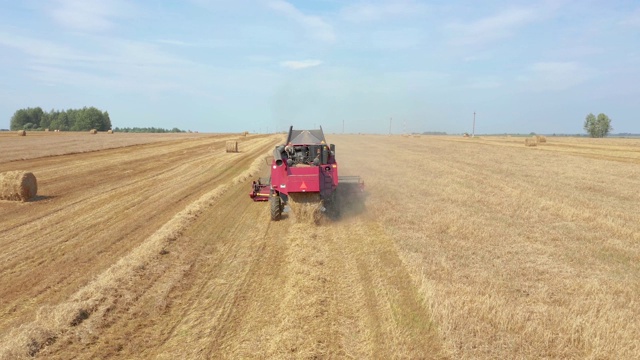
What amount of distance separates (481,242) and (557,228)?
252 cm

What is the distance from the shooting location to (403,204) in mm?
11688

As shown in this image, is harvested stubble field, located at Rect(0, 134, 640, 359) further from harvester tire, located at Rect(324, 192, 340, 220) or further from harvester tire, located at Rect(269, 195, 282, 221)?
harvester tire, located at Rect(324, 192, 340, 220)

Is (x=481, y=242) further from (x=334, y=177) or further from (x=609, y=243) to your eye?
(x=334, y=177)

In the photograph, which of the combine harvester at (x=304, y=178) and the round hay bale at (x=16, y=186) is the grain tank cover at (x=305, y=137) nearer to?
the combine harvester at (x=304, y=178)

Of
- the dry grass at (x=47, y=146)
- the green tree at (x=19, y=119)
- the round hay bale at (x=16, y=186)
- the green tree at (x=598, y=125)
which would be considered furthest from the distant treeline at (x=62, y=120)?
the green tree at (x=598, y=125)

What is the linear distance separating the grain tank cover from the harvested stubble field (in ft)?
7.36

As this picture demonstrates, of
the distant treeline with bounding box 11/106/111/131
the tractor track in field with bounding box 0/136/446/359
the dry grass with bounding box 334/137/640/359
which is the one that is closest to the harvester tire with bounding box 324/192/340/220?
the tractor track in field with bounding box 0/136/446/359

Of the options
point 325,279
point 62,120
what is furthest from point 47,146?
point 62,120

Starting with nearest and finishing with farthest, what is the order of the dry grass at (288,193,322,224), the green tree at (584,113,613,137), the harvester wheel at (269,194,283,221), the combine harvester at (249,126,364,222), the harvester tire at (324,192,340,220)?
the combine harvester at (249,126,364,222), the dry grass at (288,193,322,224), the harvester wheel at (269,194,283,221), the harvester tire at (324,192,340,220), the green tree at (584,113,613,137)

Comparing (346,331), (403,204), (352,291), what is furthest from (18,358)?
(403,204)

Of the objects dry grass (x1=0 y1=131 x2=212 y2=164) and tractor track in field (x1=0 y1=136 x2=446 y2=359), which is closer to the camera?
tractor track in field (x1=0 y1=136 x2=446 y2=359)

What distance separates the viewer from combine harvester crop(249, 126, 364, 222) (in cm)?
962

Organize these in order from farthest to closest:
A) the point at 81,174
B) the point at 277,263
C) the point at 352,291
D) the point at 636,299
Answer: the point at 81,174, the point at 277,263, the point at 352,291, the point at 636,299

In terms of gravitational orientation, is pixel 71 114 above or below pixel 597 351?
above
